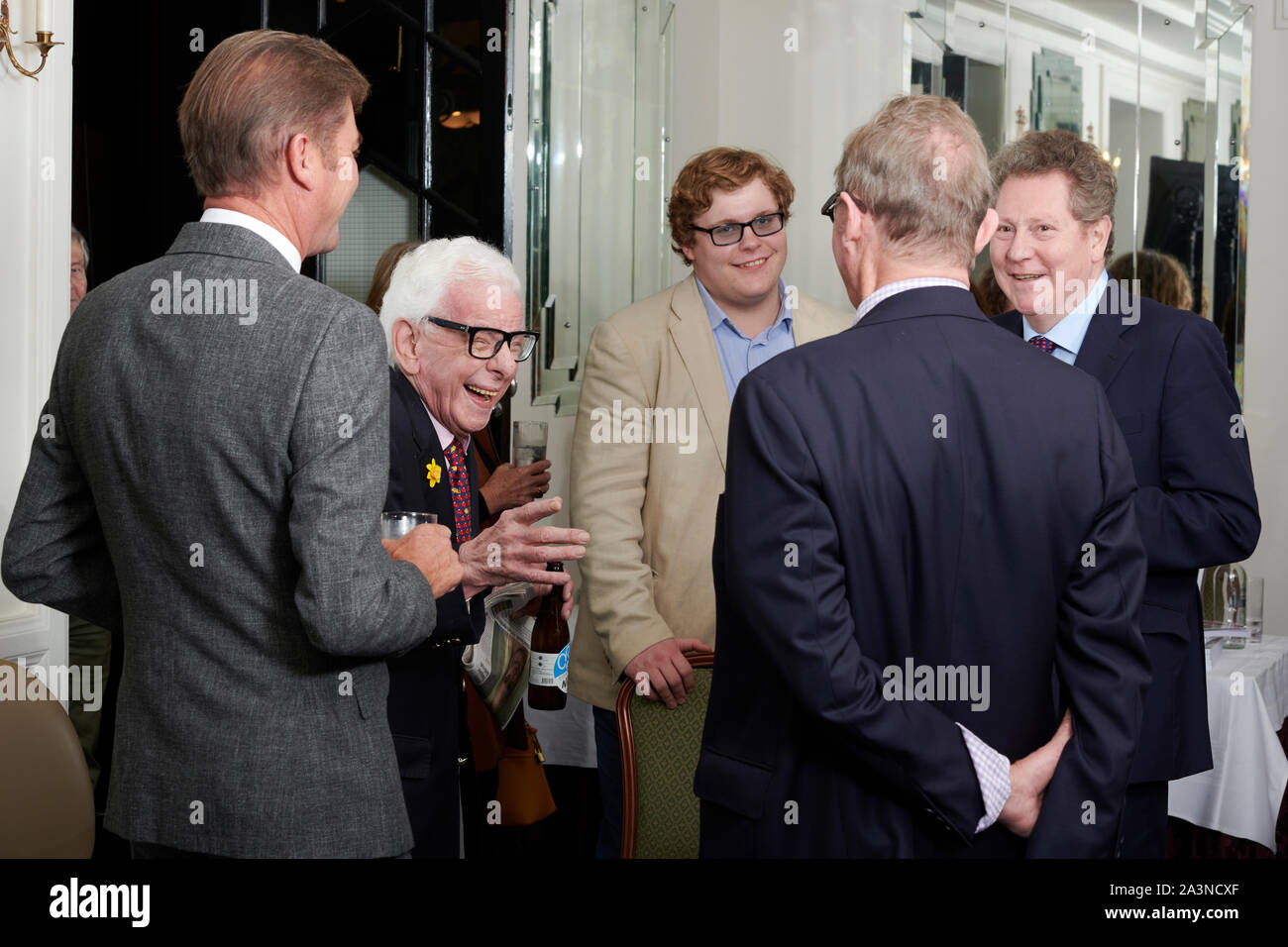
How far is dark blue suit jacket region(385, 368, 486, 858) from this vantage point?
64.4 inches

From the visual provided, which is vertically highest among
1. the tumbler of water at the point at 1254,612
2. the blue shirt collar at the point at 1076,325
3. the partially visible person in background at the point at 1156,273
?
the partially visible person in background at the point at 1156,273

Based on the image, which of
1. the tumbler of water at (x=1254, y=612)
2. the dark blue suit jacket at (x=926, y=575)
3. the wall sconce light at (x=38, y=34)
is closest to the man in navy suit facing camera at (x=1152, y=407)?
the dark blue suit jacket at (x=926, y=575)

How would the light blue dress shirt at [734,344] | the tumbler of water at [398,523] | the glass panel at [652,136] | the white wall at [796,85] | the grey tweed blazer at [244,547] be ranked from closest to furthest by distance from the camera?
the grey tweed blazer at [244,547] < the tumbler of water at [398,523] < the light blue dress shirt at [734,344] < the glass panel at [652,136] < the white wall at [796,85]

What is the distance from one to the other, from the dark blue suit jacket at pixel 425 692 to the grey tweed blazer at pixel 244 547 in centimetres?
21

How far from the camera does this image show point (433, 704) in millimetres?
1696

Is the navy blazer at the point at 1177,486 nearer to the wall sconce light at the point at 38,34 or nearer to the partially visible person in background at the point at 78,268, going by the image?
the wall sconce light at the point at 38,34

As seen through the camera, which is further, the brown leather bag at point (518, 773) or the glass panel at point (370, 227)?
the glass panel at point (370, 227)

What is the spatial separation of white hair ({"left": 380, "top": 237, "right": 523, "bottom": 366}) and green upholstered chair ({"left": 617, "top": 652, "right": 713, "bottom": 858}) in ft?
2.52

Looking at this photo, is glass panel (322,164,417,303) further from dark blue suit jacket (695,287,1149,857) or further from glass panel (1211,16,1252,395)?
glass panel (1211,16,1252,395)

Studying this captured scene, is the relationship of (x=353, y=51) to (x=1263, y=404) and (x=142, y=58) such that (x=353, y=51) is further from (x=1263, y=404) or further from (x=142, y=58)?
(x=1263, y=404)

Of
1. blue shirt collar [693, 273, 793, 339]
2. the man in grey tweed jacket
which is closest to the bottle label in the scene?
the man in grey tweed jacket

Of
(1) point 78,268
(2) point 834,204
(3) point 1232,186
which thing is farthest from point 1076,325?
(3) point 1232,186

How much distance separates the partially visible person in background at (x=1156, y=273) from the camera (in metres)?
4.24
